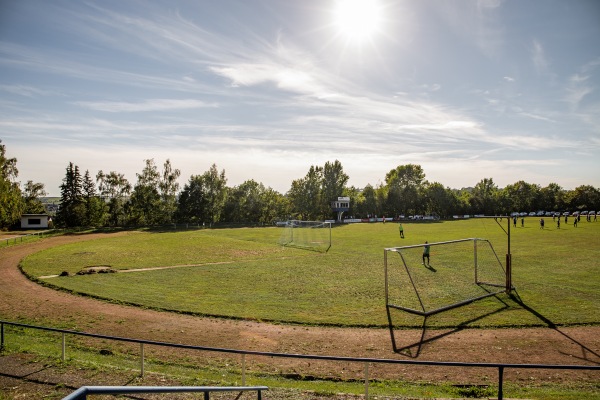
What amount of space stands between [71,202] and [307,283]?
76.3m

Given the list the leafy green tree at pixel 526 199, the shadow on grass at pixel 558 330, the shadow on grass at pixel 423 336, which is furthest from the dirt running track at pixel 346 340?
the leafy green tree at pixel 526 199

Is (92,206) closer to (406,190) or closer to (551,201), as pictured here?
(406,190)

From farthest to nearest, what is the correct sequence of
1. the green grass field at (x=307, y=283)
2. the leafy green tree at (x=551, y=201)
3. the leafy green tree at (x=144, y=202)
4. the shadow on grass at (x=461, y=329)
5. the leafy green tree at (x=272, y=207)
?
the leafy green tree at (x=551, y=201) → the leafy green tree at (x=272, y=207) → the leafy green tree at (x=144, y=202) → the green grass field at (x=307, y=283) → the shadow on grass at (x=461, y=329)

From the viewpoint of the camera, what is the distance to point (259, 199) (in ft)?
329

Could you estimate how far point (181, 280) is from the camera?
→ 86.7 feet

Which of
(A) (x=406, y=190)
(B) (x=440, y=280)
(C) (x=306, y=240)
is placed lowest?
(B) (x=440, y=280)

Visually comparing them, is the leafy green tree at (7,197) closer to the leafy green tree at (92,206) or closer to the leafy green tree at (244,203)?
the leafy green tree at (92,206)

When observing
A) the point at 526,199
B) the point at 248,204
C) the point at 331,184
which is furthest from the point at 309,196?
the point at 526,199

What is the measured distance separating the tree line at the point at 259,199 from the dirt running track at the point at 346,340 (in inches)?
2065

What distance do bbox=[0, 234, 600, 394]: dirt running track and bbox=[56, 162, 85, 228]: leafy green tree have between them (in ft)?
217

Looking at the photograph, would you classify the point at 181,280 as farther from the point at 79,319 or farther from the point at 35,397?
the point at 35,397

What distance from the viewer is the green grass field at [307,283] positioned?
18.1 meters

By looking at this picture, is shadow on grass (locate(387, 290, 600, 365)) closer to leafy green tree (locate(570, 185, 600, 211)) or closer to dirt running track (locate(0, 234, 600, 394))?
dirt running track (locate(0, 234, 600, 394))

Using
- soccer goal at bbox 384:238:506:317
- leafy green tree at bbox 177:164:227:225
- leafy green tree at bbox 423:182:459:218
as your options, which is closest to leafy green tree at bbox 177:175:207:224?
leafy green tree at bbox 177:164:227:225
